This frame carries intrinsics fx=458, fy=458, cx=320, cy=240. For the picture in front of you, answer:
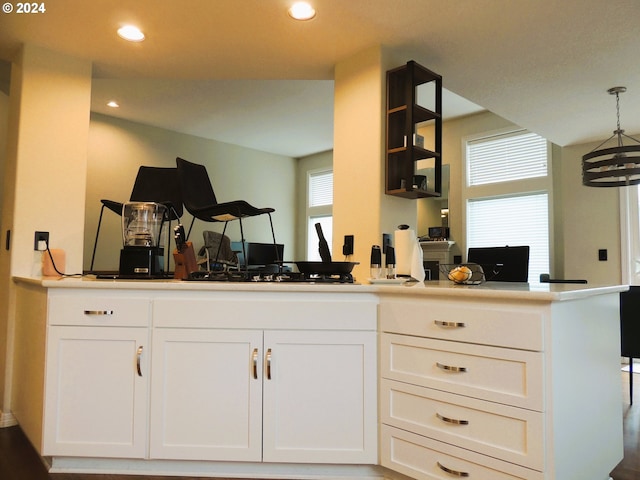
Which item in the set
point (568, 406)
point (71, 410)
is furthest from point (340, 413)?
point (71, 410)

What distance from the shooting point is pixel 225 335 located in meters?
1.91

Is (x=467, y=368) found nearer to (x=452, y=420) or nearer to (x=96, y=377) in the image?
(x=452, y=420)

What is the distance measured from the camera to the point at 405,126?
2.86m

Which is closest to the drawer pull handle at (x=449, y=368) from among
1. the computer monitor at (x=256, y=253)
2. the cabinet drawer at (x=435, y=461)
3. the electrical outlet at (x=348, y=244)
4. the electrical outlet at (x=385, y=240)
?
the cabinet drawer at (x=435, y=461)

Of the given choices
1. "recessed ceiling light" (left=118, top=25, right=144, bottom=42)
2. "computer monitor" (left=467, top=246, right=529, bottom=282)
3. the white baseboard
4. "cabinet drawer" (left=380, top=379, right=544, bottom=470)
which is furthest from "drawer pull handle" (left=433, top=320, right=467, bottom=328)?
the white baseboard

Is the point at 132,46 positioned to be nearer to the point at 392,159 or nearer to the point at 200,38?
the point at 200,38

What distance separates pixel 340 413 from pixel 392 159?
161 centimetres

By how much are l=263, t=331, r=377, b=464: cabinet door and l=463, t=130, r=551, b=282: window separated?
391cm

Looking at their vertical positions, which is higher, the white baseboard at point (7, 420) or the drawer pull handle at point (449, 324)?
the drawer pull handle at point (449, 324)

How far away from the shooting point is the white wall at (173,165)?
5.31 m

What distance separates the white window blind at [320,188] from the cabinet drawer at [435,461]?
5.52 m

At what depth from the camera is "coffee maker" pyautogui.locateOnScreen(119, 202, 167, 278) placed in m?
2.23

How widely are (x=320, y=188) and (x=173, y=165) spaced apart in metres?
2.37

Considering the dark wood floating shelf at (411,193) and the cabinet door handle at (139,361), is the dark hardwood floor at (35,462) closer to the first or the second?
the cabinet door handle at (139,361)
